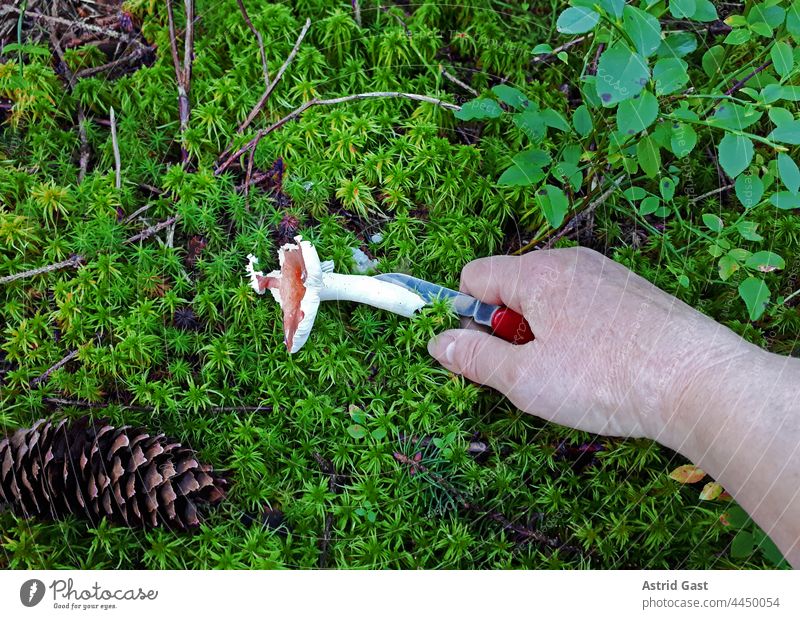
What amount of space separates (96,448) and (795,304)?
198cm

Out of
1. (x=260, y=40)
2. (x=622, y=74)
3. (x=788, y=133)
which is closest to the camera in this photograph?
(x=622, y=74)

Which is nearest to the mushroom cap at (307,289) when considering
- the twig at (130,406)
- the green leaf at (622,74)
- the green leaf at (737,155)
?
the twig at (130,406)

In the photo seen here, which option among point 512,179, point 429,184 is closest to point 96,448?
point 429,184

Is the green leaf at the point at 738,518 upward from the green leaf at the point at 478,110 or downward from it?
downward

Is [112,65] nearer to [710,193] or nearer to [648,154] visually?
[648,154]

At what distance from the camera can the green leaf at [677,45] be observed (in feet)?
4.75

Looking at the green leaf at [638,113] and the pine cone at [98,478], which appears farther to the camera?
the pine cone at [98,478]

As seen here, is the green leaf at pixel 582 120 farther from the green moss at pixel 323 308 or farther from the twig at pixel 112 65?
the twig at pixel 112 65

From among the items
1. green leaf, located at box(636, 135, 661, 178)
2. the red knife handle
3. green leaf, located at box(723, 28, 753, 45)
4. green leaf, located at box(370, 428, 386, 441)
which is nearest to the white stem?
the red knife handle

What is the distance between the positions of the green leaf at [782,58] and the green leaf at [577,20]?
478mm

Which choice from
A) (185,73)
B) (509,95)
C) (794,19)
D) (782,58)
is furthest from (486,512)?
(185,73)

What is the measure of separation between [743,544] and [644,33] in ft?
4.16

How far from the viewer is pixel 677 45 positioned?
4.79ft
